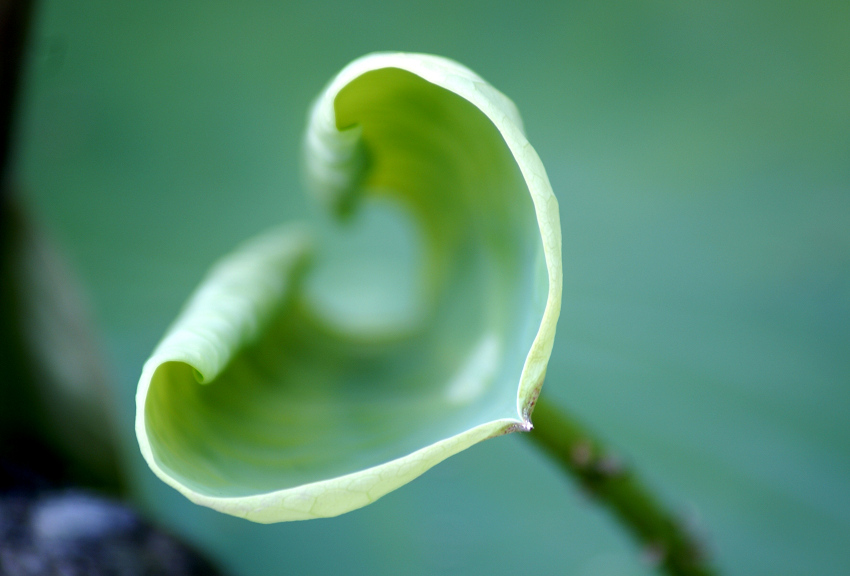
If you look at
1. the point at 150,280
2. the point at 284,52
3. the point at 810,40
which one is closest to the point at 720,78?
the point at 810,40

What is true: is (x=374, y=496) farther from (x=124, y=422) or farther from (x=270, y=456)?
(x=124, y=422)

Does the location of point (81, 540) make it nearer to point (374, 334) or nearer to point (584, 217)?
point (374, 334)

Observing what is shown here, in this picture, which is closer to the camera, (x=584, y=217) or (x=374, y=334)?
(x=374, y=334)

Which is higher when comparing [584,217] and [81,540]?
[584,217]

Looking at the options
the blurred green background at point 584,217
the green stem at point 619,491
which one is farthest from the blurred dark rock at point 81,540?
the green stem at point 619,491

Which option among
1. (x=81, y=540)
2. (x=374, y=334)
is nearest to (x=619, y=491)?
(x=374, y=334)

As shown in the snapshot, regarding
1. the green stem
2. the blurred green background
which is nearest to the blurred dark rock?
the blurred green background

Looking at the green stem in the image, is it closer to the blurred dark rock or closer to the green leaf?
the green leaf
